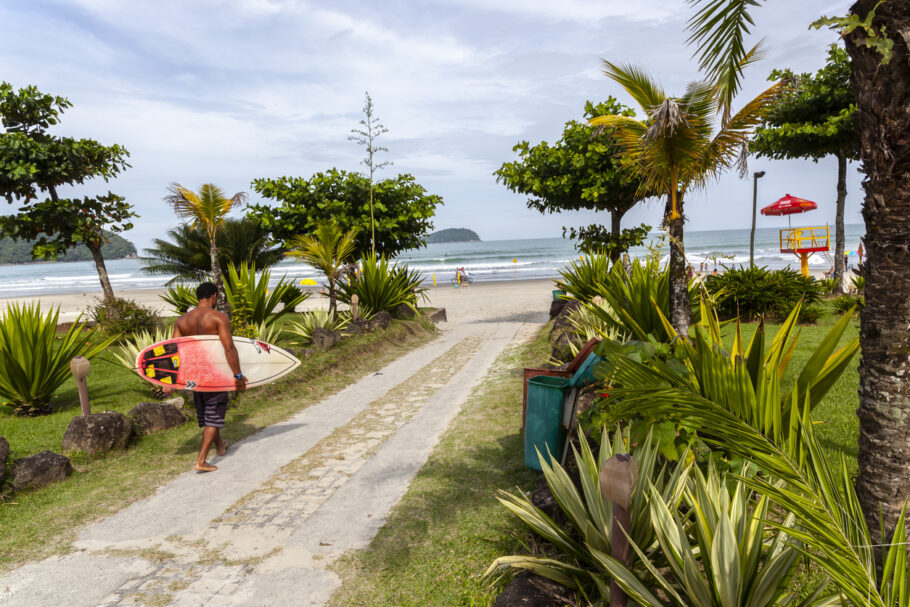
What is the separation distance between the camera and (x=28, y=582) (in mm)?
3615

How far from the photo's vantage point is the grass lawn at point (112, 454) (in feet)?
14.4

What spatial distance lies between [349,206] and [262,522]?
14578mm

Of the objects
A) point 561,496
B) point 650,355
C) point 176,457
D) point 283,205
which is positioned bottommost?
point 176,457

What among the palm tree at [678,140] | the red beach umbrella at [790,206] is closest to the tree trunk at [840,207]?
the red beach umbrella at [790,206]

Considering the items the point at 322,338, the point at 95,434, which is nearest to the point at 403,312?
the point at 322,338

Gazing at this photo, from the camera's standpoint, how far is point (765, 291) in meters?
12.7

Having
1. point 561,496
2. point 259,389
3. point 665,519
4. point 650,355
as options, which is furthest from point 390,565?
point 259,389

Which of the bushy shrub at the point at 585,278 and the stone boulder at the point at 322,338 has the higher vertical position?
the bushy shrub at the point at 585,278

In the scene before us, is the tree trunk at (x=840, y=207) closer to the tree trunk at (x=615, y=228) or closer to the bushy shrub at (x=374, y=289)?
the tree trunk at (x=615, y=228)

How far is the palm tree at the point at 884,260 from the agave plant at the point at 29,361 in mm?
7967

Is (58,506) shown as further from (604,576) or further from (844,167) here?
(844,167)

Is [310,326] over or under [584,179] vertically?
under

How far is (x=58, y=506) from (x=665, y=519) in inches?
198

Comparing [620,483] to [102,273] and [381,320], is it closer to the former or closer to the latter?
[381,320]
